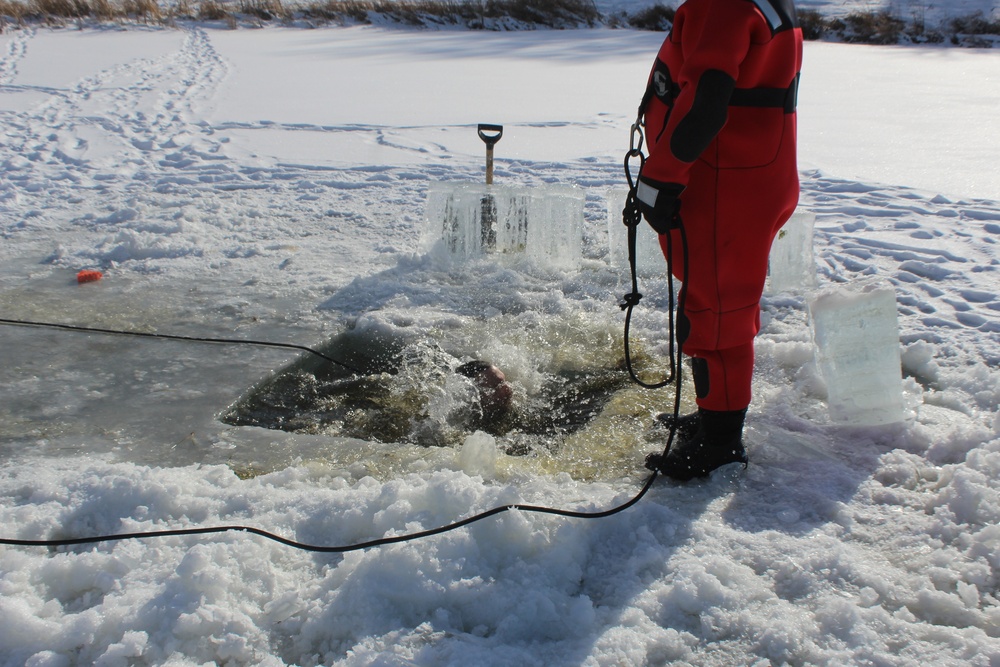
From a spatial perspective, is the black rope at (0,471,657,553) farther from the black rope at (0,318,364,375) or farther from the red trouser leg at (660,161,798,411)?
the black rope at (0,318,364,375)

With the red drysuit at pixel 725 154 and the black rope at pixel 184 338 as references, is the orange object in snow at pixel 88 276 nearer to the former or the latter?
the black rope at pixel 184 338

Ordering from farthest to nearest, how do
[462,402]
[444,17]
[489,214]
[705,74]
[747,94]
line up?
[444,17] → [489,214] → [462,402] → [747,94] → [705,74]

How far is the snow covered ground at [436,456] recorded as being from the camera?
1.97 meters

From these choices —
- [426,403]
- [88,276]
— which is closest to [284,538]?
[426,403]

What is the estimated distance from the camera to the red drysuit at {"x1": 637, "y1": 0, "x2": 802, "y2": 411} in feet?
7.30

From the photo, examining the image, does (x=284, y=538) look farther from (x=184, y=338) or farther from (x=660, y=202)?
(x=184, y=338)

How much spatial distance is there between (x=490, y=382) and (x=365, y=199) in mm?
3253

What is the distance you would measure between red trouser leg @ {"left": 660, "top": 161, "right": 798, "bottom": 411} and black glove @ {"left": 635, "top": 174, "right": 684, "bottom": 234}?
0.08 metres

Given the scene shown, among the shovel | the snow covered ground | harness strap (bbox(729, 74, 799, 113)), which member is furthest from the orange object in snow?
harness strap (bbox(729, 74, 799, 113))

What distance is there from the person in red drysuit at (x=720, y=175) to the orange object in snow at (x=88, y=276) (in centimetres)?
323

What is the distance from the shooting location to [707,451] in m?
2.68

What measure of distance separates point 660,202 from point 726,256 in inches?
10.8

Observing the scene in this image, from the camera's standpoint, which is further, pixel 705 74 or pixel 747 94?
pixel 747 94

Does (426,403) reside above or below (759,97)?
below
